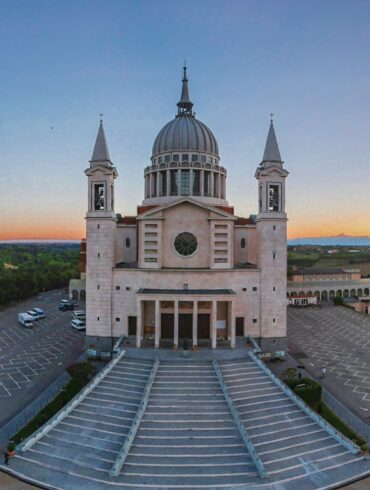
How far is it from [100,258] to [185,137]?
20.8m

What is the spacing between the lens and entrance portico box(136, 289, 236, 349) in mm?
A: 41125

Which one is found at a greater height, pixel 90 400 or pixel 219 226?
pixel 219 226

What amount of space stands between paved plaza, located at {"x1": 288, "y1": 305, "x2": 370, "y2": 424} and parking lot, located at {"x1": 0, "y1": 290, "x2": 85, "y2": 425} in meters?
25.9

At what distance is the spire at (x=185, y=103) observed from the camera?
5828 cm

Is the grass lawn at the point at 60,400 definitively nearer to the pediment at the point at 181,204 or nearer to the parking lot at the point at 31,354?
the parking lot at the point at 31,354

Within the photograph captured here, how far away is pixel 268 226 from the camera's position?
148 ft

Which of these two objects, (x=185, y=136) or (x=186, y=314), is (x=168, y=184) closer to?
(x=185, y=136)

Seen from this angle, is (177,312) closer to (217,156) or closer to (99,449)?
(99,449)

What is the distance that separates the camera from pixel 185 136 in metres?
54.6

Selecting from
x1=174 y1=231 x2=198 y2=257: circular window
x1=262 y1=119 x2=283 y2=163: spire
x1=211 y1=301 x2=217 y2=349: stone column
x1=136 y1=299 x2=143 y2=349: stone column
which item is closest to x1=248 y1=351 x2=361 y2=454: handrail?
x1=211 y1=301 x2=217 y2=349: stone column

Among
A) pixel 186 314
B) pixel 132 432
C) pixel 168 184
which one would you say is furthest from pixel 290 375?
pixel 168 184

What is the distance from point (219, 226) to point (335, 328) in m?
29.5

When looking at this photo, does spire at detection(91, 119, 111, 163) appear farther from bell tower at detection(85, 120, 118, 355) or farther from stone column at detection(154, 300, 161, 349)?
stone column at detection(154, 300, 161, 349)

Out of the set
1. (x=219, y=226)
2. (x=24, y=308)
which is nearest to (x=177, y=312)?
(x=219, y=226)
